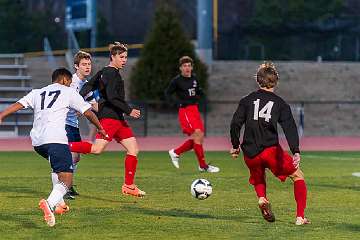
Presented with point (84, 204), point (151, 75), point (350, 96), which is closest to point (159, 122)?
point (151, 75)

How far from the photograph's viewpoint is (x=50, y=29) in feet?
181

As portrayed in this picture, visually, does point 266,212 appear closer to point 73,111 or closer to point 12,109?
point 12,109

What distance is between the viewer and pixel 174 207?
42.6 ft

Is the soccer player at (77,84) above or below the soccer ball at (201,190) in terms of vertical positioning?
above

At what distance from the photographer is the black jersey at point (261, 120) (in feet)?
36.8

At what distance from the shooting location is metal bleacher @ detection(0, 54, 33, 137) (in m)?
32.3

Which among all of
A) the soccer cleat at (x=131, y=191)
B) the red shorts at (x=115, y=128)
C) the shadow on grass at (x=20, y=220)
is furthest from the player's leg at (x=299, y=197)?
the red shorts at (x=115, y=128)

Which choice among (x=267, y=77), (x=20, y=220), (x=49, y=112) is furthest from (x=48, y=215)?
(x=267, y=77)

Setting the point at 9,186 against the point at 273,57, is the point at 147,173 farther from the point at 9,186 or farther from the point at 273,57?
the point at 273,57

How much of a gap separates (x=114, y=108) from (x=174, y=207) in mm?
1843

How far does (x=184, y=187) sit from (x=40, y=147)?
4.67 m

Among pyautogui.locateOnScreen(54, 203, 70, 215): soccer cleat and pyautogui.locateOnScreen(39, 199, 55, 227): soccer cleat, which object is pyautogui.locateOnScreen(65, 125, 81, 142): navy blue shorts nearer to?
pyautogui.locateOnScreen(54, 203, 70, 215): soccer cleat

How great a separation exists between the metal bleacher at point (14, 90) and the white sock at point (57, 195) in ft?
68.8

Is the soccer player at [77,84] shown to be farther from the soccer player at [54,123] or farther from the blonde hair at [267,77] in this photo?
the blonde hair at [267,77]
